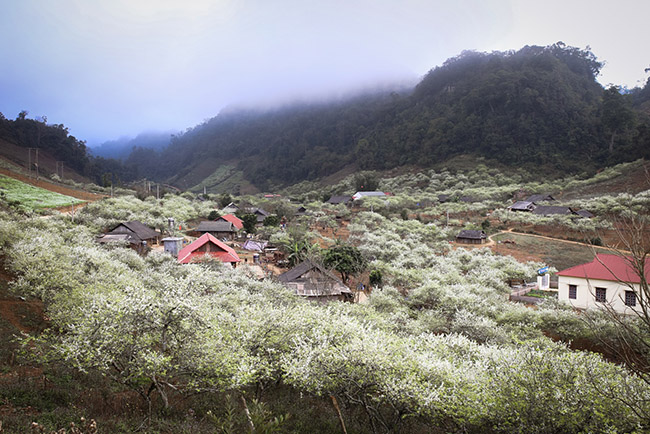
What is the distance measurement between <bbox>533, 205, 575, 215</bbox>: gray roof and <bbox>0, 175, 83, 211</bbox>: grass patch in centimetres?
6523

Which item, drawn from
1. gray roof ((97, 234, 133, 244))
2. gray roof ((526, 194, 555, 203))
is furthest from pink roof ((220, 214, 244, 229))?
gray roof ((526, 194, 555, 203))

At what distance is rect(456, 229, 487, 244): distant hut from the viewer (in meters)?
47.5

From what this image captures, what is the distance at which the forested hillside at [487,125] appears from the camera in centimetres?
9056

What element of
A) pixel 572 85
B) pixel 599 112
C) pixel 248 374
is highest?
pixel 572 85

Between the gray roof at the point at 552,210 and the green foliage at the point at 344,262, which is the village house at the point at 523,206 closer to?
the gray roof at the point at 552,210

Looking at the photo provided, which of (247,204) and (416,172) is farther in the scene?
(416,172)

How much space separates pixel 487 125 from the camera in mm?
113438

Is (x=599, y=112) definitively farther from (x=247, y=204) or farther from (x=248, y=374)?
(x=248, y=374)

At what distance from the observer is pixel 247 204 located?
7462 centimetres

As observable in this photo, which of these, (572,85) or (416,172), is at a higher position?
(572,85)

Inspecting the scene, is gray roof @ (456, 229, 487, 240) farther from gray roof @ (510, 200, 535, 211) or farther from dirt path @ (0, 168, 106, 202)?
dirt path @ (0, 168, 106, 202)

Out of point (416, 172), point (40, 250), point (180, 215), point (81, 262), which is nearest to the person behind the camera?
point (40, 250)

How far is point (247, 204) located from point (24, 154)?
51.8m

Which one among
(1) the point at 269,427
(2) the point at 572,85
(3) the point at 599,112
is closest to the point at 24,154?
(1) the point at 269,427
